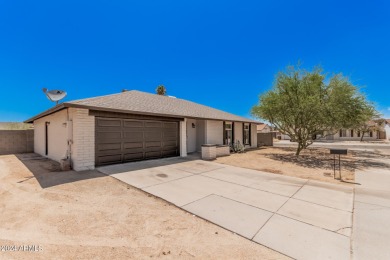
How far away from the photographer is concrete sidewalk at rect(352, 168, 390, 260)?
8.67 feet

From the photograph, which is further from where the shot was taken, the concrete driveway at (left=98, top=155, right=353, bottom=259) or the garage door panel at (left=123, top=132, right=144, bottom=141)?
the garage door panel at (left=123, top=132, right=144, bottom=141)

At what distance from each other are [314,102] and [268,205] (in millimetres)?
8888

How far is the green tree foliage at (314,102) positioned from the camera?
10.6m

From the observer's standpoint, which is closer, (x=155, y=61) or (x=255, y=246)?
(x=255, y=246)

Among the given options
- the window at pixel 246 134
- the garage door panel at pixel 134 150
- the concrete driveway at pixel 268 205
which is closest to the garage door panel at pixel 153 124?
the garage door panel at pixel 134 150

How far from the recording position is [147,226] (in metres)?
3.33

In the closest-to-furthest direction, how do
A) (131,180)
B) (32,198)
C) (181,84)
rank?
(32,198) → (131,180) → (181,84)

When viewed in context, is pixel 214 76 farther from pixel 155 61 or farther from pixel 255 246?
pixel 255 246

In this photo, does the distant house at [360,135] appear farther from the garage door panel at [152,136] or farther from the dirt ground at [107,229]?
the dirt ground at [107,229]

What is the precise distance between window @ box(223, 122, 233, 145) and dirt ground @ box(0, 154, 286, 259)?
11.3m

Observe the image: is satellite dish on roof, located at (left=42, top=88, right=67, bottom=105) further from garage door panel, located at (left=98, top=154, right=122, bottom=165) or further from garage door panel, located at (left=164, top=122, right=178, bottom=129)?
garage door panel, located at (left=164, top=122, right=178, bottom=129)

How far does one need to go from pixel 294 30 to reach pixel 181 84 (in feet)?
53.6

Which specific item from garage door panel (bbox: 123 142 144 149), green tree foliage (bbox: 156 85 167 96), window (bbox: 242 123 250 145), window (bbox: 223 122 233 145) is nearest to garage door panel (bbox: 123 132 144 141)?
garage door panel (bbox: 123 142 144 149)

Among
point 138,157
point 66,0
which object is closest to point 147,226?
point 138,157
